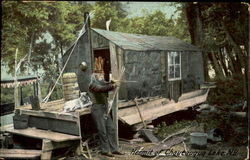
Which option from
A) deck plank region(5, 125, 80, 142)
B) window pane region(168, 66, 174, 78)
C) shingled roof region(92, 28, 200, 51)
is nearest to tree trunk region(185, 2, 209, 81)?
shingled roof region(92, 28, 200, 51)

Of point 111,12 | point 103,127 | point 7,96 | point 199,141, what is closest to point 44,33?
point 111,12

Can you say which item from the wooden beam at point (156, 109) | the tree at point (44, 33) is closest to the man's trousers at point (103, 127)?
the wooden beam at point (156, 109)

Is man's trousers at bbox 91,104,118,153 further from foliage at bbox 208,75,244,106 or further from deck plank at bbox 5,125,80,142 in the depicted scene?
foliage at bbox 208,75,244,106

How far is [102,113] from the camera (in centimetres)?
687

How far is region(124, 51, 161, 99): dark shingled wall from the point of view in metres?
9.65

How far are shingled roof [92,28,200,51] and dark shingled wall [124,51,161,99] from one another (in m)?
0.28

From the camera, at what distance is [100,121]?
684 centimetres

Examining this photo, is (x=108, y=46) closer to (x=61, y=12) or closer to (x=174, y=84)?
(x=174, y=84)

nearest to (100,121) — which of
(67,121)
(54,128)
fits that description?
(67,121)

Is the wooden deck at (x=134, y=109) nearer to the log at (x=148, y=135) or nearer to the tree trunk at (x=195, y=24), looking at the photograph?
the log at (x=148, y=135)

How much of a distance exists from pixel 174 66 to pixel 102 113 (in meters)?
5.89

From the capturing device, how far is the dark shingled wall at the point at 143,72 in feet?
31.7

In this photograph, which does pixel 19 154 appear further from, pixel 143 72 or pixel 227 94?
pixel 227 94

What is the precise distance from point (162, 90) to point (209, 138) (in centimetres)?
407
